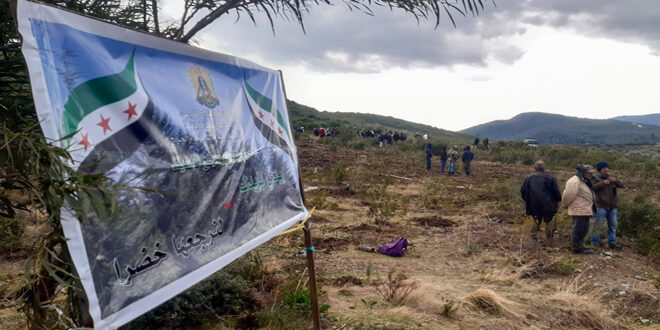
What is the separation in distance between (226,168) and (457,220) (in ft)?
29.2

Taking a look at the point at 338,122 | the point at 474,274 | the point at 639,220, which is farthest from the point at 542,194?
the point at 338,122

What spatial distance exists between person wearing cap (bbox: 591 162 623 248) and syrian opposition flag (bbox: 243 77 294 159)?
6.53 meters

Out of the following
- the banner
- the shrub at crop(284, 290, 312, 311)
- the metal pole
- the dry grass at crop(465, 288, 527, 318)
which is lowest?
the dry grass at crop(465, 288, 527, 318)

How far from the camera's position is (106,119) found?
6.06 feet

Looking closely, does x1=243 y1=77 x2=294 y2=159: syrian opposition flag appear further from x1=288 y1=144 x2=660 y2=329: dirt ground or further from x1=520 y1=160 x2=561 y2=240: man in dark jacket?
x1=520 y1=160 x2=561 y2=240: man in dark jacket

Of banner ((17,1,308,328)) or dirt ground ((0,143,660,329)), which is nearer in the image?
banner ((17,1,308,328))

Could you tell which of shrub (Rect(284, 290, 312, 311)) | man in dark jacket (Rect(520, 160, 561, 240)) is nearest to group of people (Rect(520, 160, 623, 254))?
man in dark jacket (Rect(520, 160, 561, 240))

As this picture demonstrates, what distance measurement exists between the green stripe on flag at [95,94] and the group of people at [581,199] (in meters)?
7.35

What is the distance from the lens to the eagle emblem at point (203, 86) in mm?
2506

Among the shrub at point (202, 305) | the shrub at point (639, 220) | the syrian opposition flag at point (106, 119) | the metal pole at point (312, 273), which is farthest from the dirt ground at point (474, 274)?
the syrian opposition flag at point (106, 119)

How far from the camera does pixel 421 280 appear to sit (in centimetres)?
595

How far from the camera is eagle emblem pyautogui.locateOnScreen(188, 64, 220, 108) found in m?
2.51

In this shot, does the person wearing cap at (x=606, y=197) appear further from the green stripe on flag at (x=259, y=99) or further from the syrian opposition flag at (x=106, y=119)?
the syrian opposition flag at (x=106, y=119)

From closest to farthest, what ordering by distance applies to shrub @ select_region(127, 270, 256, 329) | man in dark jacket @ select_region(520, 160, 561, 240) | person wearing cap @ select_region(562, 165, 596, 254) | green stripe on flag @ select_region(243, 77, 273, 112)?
green stripe on flag @ select_region(243, 77, 273, 112), shrub @ select_region(127, 270, 256, 329), person wearing cap @ select_region(562, 165, 596, 254), man in dark jacket @ select_region(520, 160, 561, 240)
